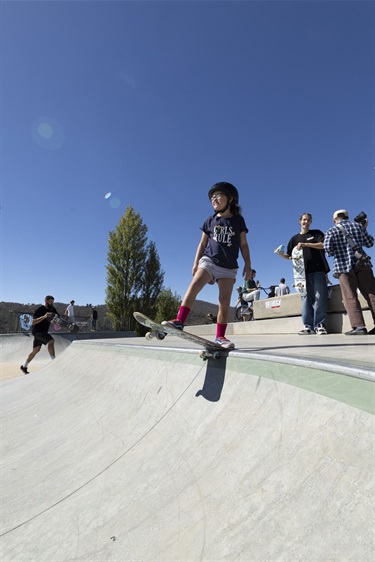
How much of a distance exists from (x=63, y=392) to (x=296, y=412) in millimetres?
3255

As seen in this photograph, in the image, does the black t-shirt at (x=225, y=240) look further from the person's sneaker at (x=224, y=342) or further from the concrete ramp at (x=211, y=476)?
the concrete ramp at (x=211, y=476)

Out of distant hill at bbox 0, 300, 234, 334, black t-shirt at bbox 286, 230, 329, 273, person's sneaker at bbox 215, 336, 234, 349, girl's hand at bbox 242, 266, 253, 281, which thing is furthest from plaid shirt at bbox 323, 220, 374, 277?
distant hill at bbox 0, 300, 234, 334

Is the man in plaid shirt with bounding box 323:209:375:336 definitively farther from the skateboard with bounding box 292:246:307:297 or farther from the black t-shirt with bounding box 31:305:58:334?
the black t-shirt with bounding box 31:305:58:334

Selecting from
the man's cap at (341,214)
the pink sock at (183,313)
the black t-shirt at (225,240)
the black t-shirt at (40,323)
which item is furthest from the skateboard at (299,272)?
the black t-shirt at (40,323)

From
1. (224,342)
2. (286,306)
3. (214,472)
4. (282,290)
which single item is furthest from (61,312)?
(214,472)

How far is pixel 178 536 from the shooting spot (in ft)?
3.06

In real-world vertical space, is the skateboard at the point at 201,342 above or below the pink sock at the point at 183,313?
below

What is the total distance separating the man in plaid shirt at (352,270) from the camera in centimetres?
380

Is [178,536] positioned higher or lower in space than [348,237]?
lower

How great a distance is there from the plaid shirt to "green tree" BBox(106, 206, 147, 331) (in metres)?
20.1

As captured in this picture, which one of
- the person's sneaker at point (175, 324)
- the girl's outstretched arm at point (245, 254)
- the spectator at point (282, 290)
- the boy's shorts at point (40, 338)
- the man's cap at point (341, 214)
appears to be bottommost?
the boy's shorts at point (40, 338)

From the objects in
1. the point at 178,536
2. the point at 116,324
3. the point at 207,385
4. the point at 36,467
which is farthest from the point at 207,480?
the point at 116,324

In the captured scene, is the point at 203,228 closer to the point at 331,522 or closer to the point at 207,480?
the point at 207,480

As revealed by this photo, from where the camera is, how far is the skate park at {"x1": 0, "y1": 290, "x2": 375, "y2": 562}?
2.55ft
